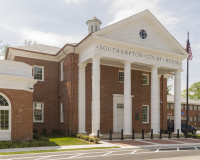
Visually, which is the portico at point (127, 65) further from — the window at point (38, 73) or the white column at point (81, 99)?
the window at point (38, 73)

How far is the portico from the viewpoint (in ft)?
58.7

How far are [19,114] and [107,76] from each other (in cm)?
994

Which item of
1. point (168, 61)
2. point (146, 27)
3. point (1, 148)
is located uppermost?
point (146, 27)

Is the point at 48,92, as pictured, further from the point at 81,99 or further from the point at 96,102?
the point at 96,102

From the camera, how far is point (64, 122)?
68.9 ft

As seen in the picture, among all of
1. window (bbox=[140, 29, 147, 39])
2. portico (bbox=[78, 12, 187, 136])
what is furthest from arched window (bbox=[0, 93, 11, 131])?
window (bbox=[140, 29, 147, 39])

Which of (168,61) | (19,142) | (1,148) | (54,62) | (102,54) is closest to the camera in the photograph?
(1,148)

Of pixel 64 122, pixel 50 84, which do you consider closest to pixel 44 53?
pixel 50 84

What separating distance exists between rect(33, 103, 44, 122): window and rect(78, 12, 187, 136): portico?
4.44 m

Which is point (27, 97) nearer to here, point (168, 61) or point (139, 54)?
point (139, 54)

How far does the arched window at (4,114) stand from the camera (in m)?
14.2

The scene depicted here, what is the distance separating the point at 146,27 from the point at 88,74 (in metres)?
6.72

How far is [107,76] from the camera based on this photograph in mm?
22297

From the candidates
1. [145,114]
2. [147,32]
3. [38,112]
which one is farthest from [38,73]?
[145,114]
